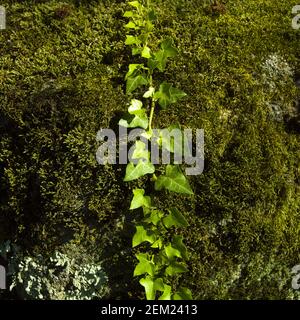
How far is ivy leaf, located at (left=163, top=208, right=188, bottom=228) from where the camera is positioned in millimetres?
1911

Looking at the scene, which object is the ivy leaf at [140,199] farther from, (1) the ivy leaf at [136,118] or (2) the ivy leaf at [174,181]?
(1) the ivy leaf at [136,118]

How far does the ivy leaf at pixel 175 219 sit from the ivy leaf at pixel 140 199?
3.5 inches

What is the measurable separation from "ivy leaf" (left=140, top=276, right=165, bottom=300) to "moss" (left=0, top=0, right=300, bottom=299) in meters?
0.12

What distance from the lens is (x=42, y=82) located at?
2.07 m

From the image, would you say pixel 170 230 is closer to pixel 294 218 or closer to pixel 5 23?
pixel 294 218

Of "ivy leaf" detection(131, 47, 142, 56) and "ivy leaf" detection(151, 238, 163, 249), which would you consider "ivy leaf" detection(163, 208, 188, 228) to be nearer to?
"ivy leaf" detection(151, 238, 163, 249)

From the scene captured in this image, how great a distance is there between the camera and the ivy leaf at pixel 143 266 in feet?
6.34

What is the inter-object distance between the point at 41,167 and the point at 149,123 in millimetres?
467

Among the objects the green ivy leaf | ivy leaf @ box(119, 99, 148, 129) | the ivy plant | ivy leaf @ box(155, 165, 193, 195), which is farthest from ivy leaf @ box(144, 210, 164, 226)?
ivy leaf @ box(119, 99, 148, 129)

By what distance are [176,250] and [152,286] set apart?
169mm

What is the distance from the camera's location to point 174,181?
6.31ft

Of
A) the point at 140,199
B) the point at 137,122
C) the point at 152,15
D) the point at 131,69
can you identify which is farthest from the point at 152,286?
the point at 152,15
